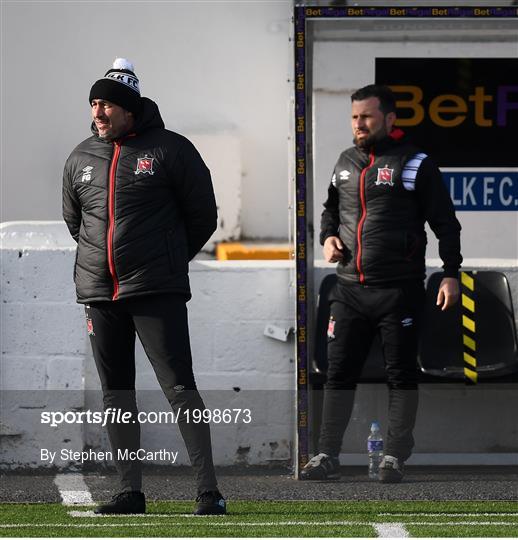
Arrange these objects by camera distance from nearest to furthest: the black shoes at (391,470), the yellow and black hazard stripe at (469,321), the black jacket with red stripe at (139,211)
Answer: the black jacket with red stripe at (139,211), the black shoes at (391,470), the yellow and black hazard stripe at (469,321)

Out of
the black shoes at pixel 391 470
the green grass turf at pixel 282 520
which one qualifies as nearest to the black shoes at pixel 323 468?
the black shoes at pixel 391 470

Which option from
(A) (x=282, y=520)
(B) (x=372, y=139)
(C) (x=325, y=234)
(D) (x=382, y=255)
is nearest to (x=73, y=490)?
(A) (x=282, y=520)

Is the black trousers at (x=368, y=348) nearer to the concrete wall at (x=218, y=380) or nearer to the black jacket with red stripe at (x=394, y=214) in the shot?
the black jacket with red stripe at (x=394, y=214)

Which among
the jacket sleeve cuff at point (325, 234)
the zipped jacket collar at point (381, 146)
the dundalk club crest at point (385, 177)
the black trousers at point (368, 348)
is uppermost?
the zipped jacket collar at point (381, 146)

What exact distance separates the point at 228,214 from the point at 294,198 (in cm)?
1065

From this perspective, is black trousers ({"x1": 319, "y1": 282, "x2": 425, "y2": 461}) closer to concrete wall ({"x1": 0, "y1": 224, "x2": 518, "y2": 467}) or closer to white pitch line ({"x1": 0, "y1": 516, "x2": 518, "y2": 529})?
concrete wall ({"x1": 0, "y1": 224, "x2": 518, "y2": 467})

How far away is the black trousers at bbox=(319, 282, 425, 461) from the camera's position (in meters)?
7.23

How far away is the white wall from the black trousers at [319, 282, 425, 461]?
35.9 feet

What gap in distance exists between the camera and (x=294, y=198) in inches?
298

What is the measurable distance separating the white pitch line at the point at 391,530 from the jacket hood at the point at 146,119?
165 cm

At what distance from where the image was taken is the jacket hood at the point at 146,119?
6.26 meters

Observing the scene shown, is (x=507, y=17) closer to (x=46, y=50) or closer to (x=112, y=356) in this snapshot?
(x=112, y=356)

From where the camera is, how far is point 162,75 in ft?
61.2

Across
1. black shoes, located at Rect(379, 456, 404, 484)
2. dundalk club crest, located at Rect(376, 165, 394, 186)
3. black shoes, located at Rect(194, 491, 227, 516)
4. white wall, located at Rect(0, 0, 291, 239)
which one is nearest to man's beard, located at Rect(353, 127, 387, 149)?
dundalk club crest, located at Rect(376, 165, 394, 186)
